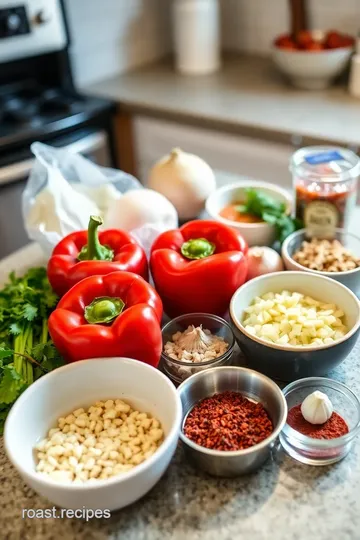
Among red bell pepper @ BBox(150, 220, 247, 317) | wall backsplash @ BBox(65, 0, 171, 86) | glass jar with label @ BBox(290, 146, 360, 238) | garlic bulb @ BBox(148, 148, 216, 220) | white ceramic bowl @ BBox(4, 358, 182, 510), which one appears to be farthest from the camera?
wall backsplash @ BBox(65, 0, 171, 86)

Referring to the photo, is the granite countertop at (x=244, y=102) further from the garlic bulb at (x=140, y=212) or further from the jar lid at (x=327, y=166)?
the garlic bulb at (x=140, y=212)

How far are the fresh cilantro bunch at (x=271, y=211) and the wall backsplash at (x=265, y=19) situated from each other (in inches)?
49.6

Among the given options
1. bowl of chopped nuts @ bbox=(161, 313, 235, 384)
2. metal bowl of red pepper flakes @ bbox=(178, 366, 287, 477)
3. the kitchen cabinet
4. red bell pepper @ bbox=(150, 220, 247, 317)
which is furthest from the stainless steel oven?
metal bowl of red pepper flakes @ bbox=(178, 366, 287, 477)

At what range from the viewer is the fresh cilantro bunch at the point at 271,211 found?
1.09m

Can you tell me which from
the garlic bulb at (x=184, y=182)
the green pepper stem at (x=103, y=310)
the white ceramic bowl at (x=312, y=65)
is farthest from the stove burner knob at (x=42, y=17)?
the green pepper stem at (x=103, y=310)

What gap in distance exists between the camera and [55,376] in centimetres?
76

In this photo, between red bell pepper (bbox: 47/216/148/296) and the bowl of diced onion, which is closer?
the bowl of diced onion

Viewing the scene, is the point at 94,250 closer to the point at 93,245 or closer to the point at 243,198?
the point at 93,245

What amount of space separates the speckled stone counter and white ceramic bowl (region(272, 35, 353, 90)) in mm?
1470

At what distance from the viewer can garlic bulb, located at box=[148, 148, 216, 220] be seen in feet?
3.99

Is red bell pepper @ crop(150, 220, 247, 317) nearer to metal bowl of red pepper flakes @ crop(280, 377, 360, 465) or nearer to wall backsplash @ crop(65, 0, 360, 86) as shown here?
metal bowl of red pepper flakes @ crop(280, 377, 360, 465)

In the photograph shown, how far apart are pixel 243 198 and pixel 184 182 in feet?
0.43

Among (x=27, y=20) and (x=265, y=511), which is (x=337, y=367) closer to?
(x=265, y=511)

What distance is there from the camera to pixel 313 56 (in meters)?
1.85
